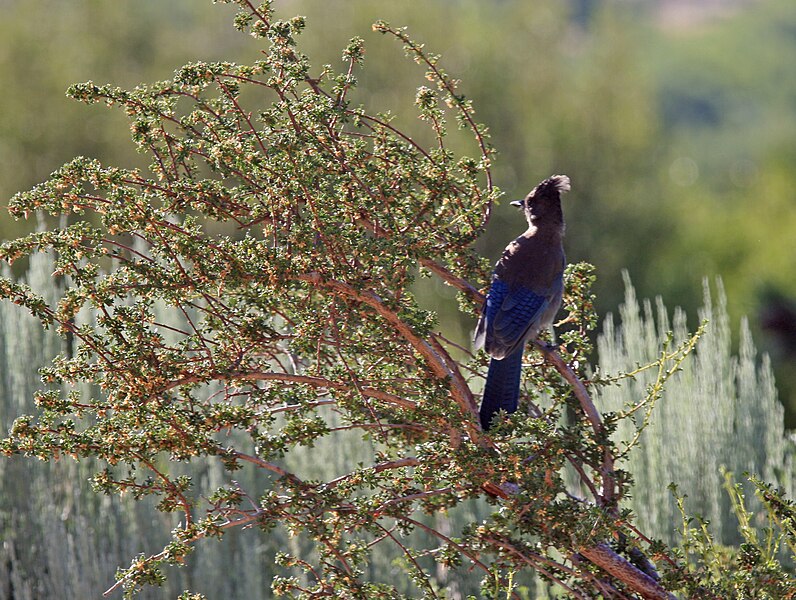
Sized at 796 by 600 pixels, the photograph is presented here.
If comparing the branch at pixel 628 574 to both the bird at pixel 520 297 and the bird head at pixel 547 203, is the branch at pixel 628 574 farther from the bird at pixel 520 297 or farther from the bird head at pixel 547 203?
the bird head at pixel 547 203

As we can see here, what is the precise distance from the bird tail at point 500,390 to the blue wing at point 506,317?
6cm

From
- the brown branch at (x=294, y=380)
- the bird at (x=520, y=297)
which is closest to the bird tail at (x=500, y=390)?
the bird at (x=520, y=297)

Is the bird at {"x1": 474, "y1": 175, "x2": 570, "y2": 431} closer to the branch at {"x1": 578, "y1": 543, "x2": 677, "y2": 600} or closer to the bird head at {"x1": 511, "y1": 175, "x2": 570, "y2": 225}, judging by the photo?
the bird head at {"x1": 511, "y1": 175, "x2": 570, "y2": 225}

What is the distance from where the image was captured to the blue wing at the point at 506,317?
3400 mm

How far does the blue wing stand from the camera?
134 inches

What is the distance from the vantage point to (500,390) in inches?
128

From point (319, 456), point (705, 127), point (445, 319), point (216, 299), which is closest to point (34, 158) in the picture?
point (445, 319)

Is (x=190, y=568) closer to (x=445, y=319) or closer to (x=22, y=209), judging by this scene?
(x=22, y=209)

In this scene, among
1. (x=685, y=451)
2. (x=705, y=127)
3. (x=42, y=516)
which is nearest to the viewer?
(x=42, y=516)

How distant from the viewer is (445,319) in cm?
1984

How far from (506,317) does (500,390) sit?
0.94 feet

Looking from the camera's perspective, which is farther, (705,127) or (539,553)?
(705,127)

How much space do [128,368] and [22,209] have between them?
47cm

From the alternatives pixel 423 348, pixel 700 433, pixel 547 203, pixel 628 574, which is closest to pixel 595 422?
pixel 628 574
